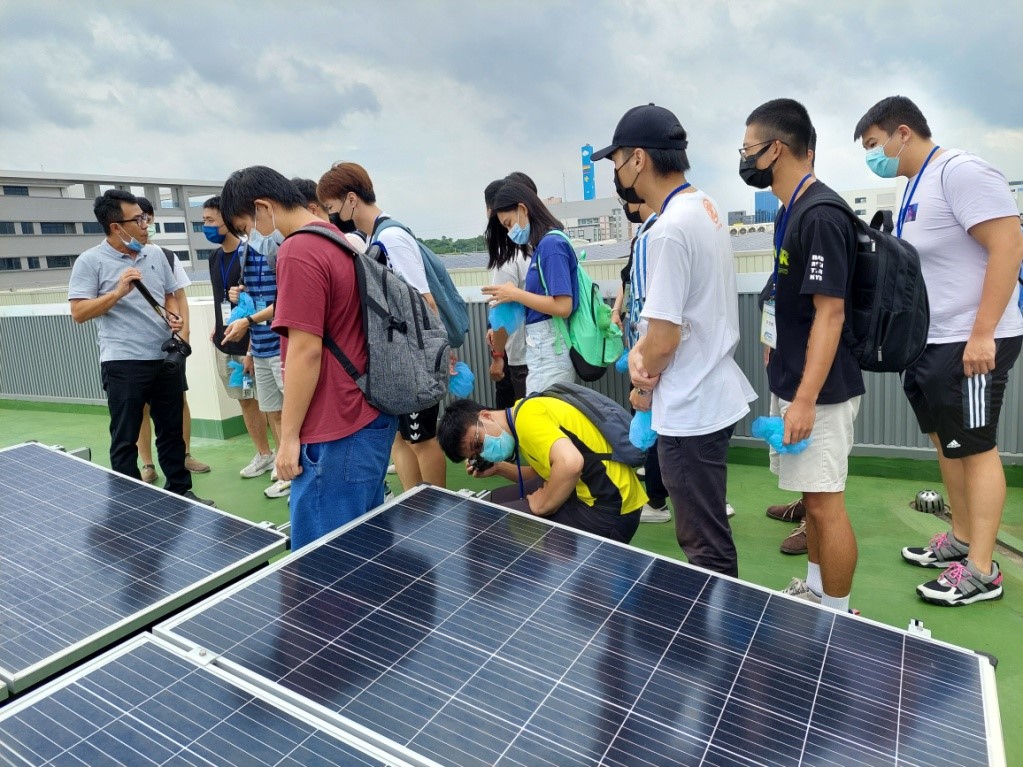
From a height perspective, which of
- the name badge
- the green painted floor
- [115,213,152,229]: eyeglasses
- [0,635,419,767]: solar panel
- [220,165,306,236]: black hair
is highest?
[115,213,152,229]: eyeglasses

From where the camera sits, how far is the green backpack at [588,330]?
3812 millimetres

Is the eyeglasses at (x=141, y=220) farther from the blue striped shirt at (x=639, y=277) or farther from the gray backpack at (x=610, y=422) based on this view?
the blue striped shirt at (x=639, y=277)

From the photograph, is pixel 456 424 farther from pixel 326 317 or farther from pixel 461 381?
A: pixel 326 317

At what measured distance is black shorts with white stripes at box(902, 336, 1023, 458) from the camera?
116 inches

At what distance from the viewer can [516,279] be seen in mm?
4168

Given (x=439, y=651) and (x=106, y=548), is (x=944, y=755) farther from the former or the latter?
(x=106, y=548)

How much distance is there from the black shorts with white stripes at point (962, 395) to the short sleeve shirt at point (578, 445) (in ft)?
4.39

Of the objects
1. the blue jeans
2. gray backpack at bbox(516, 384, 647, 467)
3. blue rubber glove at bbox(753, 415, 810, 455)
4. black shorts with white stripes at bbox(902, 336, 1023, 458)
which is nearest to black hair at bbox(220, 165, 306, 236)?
the blue jeans

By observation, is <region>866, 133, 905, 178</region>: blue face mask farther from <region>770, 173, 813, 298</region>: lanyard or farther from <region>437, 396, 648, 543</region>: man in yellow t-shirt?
<region>437, 396, 648, 543</region>: man in yellow t-shirt

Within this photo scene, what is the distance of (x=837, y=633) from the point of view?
1.76m

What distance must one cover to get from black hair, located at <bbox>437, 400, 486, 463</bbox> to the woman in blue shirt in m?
0.72

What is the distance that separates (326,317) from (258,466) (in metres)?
3.57

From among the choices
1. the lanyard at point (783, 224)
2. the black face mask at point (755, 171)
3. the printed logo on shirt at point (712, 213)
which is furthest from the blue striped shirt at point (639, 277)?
the lanyard at point (783, 224)

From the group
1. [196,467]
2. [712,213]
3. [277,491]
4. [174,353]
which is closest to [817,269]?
[712,213]
